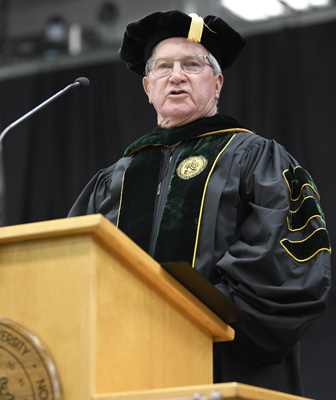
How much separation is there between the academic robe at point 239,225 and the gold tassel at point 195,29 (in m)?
0.34

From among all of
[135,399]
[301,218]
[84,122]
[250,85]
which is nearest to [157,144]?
[301,218]

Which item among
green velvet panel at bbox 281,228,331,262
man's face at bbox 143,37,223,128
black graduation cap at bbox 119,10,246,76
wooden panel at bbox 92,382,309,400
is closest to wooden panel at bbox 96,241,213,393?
wooden panel at bbox 92,382,309,400

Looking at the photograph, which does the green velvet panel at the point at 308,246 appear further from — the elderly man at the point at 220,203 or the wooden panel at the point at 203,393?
the wooden panel at the point at 203,393

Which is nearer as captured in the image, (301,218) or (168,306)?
(168,306)

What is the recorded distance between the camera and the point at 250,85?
14.9 feet

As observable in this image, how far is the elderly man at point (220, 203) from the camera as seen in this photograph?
2010 millimetres

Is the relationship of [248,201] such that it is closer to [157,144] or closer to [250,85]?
[157,144]

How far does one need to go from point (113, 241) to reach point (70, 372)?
0.94 feet

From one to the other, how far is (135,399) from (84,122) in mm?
4025

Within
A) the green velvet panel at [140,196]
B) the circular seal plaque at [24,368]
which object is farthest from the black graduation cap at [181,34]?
the circular seal plaque at [24,368]

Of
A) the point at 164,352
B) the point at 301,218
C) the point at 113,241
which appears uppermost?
the point at 113,241

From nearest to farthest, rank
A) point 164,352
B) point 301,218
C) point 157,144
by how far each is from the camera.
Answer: point 164,352 < point 301,218 < point 157,144

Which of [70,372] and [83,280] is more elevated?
[83,280]

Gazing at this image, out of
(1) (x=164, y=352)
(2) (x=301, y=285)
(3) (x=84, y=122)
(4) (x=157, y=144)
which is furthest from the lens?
(3) (x=84, y=122)
